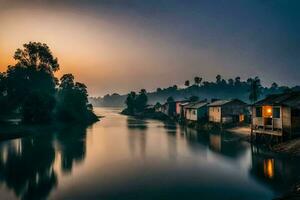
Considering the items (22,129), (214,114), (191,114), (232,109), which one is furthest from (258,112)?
(22,129)

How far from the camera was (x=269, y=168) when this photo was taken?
28516 millimetres

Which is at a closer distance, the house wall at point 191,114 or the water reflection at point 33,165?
the water reflection at point 33,165

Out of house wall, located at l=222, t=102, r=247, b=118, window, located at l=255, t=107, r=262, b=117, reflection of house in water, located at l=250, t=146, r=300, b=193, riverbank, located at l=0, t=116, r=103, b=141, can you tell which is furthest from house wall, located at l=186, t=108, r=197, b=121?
reflection of house in water, located at l=250, t=146, r=300, b=193

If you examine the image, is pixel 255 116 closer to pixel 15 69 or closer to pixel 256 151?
pixel 256 151

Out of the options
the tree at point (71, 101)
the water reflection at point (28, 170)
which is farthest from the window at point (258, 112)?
the tree at point (71, 101)

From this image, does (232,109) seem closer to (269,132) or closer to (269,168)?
(269,132)

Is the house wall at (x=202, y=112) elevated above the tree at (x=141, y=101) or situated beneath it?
situated beneath

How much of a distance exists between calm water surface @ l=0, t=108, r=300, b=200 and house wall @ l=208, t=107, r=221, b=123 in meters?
22.3

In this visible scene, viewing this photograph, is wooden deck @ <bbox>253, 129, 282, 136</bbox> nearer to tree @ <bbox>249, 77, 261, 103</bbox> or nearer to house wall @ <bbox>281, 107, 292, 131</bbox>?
house wall @ <bbox>281, 107, 292, 131</bbox>

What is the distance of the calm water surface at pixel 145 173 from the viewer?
71.0 feet

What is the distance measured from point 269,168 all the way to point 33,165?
26.9 m

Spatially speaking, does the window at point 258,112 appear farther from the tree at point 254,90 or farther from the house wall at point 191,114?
the tree at point 254,90

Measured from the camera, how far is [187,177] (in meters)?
26.7

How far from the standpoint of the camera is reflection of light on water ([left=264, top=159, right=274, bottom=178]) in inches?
1034
